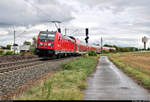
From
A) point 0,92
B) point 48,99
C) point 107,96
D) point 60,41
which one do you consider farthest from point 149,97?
point 60,41

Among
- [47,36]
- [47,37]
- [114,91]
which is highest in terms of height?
[47,36]

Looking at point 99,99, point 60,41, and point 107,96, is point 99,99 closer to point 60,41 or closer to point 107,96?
point 107,96

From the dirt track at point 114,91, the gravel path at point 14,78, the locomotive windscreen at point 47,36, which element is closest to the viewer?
the dirt track at point 114,91

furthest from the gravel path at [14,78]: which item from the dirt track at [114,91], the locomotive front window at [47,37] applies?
the locomotive front window at [47,37]

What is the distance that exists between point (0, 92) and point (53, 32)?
20.0 metres

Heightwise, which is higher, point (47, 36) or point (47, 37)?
point (47, 36)

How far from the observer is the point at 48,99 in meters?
6.24

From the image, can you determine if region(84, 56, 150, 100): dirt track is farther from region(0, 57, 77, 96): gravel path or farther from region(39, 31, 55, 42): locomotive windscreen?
region(39, 31, 55, 42): locomotive windscreen

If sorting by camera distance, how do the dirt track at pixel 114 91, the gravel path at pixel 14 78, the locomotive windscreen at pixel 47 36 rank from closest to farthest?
the dirt track at pixel 114 91 → the gravel path at pixel 14 78 → the locomotive windscreen at pixel 47 36

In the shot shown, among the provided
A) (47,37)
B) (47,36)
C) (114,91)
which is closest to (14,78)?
(114,91)

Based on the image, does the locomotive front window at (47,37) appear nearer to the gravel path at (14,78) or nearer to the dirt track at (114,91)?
the gravel path at (14,78)

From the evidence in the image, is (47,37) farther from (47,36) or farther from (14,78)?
(14,78)

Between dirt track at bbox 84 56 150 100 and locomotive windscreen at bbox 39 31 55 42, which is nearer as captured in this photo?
dirt track at bbox 84 56 150 100

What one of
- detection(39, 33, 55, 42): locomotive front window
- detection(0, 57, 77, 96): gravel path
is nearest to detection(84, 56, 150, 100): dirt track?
detection(0, 57, 77, 96): gravel path
